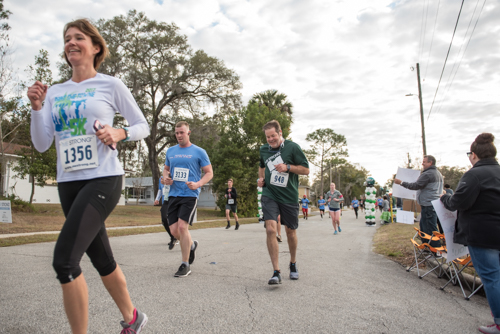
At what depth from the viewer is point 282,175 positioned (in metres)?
4.68

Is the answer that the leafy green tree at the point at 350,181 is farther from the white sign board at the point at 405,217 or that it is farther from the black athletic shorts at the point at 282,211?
the black athletic shorts at the point at 282,211

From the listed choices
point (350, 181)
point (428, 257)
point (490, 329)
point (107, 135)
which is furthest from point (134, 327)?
point (350, 181)

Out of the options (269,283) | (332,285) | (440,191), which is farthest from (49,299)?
(440,191)

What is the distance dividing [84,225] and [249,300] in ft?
7.08

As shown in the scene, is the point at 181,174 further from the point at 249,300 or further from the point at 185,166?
the point at 249,300

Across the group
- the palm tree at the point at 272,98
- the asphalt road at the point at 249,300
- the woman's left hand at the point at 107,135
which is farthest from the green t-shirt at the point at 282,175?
the palm tree at the point at 272,98

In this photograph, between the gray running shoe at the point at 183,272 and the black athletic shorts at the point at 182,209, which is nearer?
the gray running shoe at the point at 183,272

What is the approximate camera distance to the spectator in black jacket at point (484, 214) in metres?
3.18

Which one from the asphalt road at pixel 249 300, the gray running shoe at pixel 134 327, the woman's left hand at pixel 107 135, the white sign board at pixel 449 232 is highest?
the woman's left hand at pixel 107 135

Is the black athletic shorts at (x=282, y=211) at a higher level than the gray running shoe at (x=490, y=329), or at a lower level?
higher

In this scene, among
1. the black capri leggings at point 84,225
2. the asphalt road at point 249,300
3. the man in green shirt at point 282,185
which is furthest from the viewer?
the man in green shirt at point 282,185

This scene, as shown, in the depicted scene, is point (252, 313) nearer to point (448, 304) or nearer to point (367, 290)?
point (367, 290)

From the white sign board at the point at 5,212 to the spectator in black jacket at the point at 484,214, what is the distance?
12.7m

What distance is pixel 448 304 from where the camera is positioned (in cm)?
387
